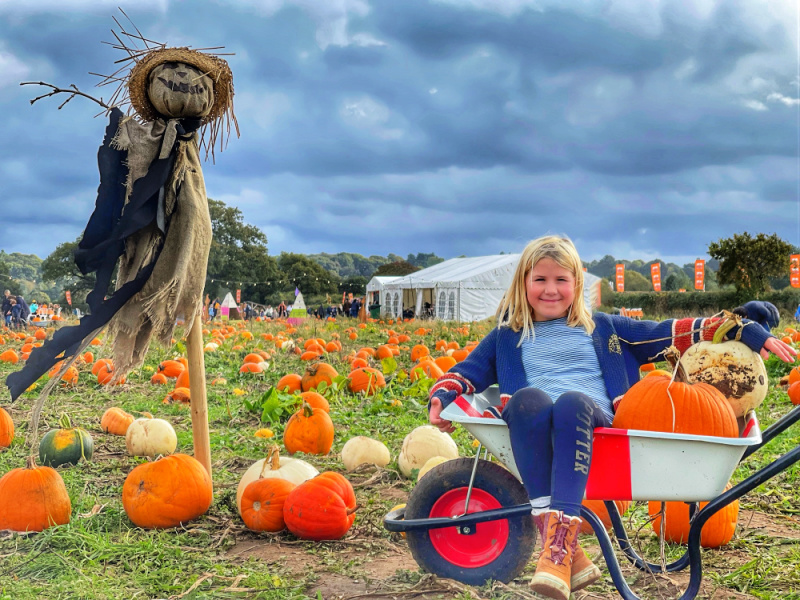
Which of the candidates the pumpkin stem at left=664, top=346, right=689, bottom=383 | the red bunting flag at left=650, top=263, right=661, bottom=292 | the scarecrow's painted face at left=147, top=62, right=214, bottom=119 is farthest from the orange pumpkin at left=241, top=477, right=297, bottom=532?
the red bunting flag at left=650, top=263, right=661, bottom=292

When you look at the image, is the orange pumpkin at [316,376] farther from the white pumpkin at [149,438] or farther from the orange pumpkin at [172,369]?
the orange pumpkin at [172,369]

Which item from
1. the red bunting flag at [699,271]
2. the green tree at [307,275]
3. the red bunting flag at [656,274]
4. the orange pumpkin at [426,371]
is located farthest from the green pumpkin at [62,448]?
the green tree at [307,275]

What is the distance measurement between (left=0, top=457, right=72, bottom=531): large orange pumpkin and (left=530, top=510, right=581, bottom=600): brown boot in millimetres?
2500

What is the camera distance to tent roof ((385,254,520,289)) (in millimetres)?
27094

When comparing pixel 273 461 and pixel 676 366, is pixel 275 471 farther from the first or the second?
pixel 676 366

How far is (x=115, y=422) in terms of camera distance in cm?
580

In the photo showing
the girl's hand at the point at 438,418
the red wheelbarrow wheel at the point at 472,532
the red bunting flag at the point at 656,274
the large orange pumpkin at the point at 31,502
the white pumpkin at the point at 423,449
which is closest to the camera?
the red wheelbarrow wheel at the point at 472,532

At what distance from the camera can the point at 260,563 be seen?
3.07 m

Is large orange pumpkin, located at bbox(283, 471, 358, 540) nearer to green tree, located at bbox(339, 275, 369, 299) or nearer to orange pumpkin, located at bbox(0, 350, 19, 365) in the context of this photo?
orange pumpkin, located at bbox(0, 350, 19, 365)

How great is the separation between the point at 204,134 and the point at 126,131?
49cm

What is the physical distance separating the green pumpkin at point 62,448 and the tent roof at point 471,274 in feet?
69.2

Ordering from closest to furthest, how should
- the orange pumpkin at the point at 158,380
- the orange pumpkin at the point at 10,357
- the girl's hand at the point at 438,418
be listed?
A: the girl's hand at the point at 438,418 → the orange pumpkin at the point at 158,380 → the orange pumpkin at the point at 10,357

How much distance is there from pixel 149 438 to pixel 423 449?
210cm

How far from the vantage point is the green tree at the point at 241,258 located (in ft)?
194
